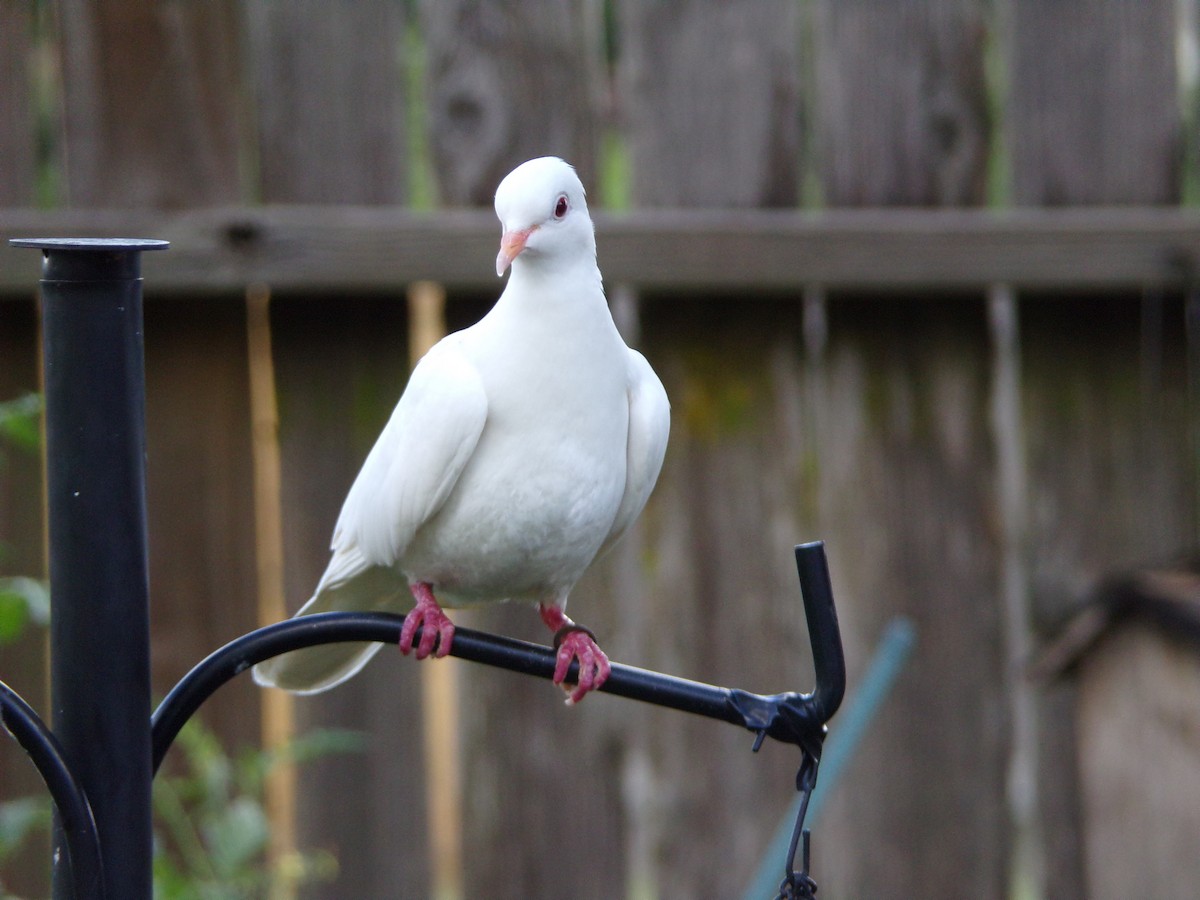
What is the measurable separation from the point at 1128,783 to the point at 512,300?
4.48 ft

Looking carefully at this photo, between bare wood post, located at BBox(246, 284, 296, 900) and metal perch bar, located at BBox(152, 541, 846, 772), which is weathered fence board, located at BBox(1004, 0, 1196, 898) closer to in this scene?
bare wood post, located at BBox(246, 284, 296, 900)

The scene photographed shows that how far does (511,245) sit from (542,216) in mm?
54

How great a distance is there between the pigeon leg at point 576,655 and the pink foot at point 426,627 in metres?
0.12

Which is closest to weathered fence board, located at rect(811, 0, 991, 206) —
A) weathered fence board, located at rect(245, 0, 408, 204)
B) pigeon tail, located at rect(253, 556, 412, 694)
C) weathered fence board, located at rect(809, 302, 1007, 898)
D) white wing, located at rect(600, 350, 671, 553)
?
weathered fence board, located at rect(809, 302, 1007, 898)

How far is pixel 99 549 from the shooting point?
3.52 ft

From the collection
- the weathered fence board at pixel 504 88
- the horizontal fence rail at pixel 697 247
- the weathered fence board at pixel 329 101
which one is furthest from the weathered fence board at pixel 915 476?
the weathered fence board at pixel 329 101

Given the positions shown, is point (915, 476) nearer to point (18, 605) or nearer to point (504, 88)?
point (504, 88)

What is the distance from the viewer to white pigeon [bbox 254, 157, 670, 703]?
1.46m

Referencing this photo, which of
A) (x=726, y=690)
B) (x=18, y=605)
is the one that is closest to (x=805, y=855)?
(x=726, y=690)

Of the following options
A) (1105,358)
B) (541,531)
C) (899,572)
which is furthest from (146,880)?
(1105,358)

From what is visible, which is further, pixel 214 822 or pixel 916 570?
pixel 916 570

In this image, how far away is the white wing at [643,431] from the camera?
1595 mm

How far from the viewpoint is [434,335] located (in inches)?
96.5

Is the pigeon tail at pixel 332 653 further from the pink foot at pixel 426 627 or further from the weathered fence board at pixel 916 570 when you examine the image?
the weathered fence board at pixel 916 570
